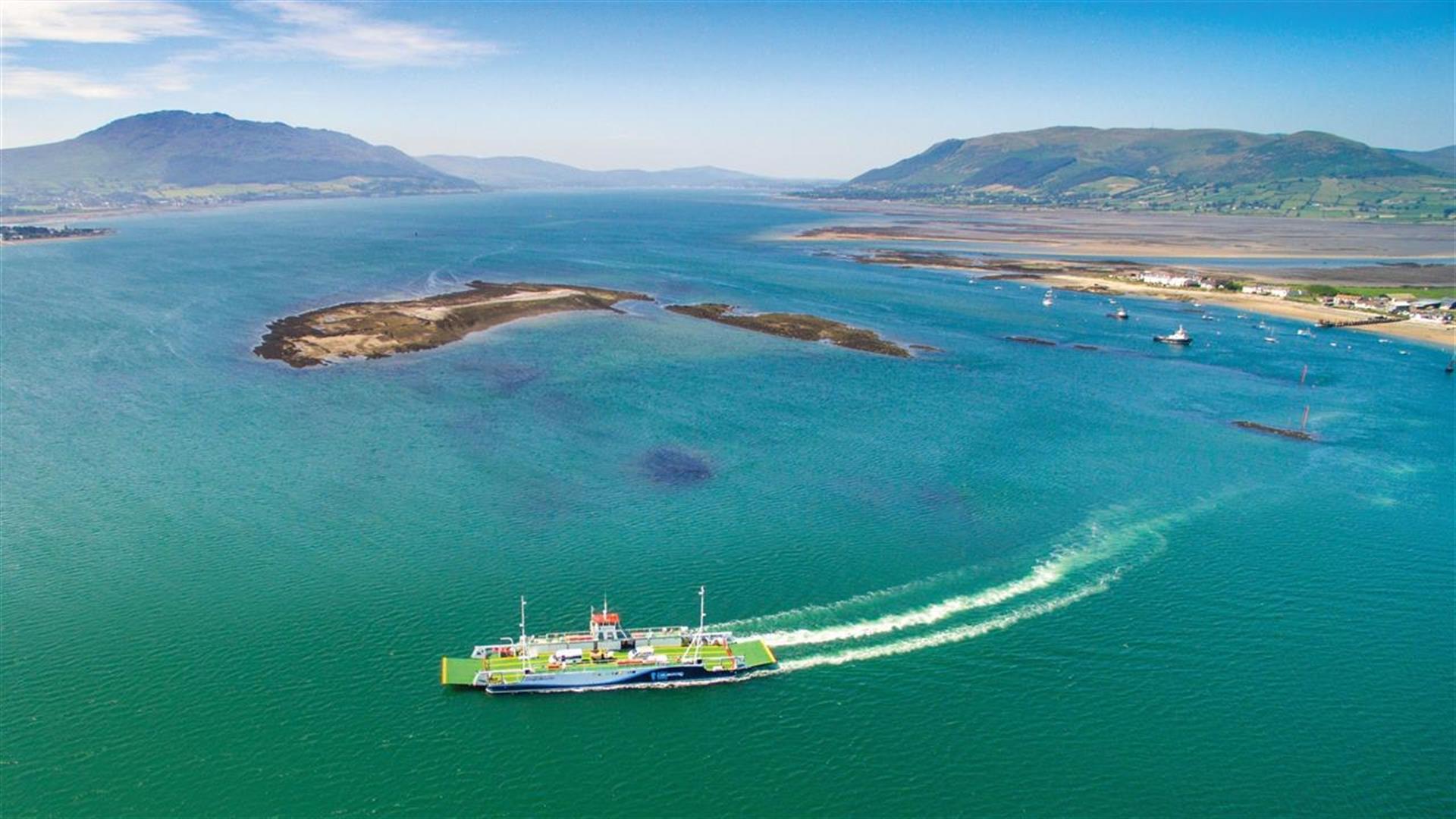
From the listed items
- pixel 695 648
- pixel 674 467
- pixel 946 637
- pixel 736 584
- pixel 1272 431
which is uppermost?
pixel 1272 431

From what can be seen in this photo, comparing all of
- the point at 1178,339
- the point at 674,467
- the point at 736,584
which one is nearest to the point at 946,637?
the point at 736,584

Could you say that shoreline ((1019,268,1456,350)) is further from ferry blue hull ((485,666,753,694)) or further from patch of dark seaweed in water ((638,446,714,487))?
ferry blue hull ((485,666,753,694))

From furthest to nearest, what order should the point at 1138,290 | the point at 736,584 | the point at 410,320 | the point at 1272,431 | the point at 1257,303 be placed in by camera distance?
1. the point at 1138,290
2. the point at 1257,303
3. the point at 410,320
4. the point at 1272,431
5. the point at 736,584

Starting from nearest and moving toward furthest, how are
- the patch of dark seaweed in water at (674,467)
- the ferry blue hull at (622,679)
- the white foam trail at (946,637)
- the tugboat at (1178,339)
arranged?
the ferry blue hull at (622,679)
the white foam trail at (946,637)
the patch of dark seaweed in water at (674,467)
the tugboat at (1178,339)

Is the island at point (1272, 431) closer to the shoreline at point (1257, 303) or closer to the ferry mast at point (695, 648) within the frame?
the shoreline at point (1257, 303)

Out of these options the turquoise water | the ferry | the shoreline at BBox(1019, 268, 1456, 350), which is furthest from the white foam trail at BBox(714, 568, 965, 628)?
the shoreline at BBox(1019, 268, 1456, 350)

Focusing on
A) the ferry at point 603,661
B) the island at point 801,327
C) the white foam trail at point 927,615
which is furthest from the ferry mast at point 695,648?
the island at point 801,327

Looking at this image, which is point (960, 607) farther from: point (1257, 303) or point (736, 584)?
point (1257, 303)
